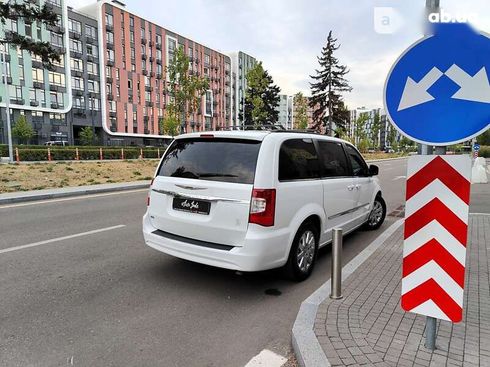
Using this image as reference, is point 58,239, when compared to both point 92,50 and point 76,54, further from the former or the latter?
point 92,50

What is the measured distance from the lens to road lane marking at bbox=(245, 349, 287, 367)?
2.80 m

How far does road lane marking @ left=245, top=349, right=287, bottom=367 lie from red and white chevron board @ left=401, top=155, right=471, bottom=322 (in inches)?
45.0

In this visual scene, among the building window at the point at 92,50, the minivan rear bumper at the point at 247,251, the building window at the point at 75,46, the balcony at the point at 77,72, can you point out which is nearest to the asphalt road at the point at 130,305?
the minivan rear bumper at the point at 247,251

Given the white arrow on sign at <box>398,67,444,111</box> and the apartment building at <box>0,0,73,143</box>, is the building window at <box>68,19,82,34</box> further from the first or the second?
the white arrow on sign at <box>398,67,444,111</box>

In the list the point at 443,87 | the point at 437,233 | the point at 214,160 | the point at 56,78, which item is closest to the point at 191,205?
the point at 214,160

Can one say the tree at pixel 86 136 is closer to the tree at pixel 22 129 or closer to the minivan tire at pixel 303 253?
the tree at pixel 22 129

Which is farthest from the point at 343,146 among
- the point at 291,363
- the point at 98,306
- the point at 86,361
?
the point at 86,361

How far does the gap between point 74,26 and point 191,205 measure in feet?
206

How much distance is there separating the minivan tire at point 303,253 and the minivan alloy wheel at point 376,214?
2.81 metres

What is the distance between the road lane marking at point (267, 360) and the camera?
2.80m

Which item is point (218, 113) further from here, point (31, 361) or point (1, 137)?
point (31, 361)

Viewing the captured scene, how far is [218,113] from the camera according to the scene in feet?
283

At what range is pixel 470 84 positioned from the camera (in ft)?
7.80

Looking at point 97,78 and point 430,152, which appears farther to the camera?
point 97,78
